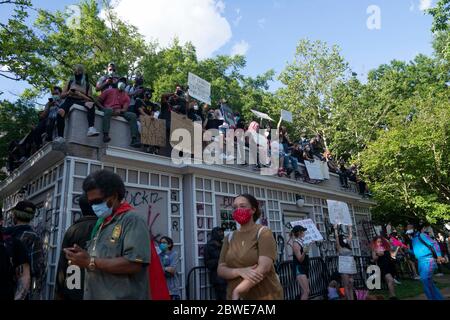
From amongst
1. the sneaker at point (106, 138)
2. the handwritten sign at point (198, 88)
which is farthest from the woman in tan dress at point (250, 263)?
the handwritten sign at point (198, 88)

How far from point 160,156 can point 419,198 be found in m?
13.6

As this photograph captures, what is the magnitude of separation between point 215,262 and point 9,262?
202 inches

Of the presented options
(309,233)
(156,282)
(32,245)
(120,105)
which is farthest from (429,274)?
(120,105)

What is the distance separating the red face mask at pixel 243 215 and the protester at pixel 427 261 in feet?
17.7

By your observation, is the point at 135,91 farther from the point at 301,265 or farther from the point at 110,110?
the point at 301,265

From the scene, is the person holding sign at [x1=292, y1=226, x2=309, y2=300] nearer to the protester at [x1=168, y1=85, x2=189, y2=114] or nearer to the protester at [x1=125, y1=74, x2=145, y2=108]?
the protester at [x1=168, y1=85, x2=189, y2=114]

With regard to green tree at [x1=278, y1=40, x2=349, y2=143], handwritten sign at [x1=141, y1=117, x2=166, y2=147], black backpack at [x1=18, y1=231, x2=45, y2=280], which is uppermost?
green tree at [x1=278, y1=40, x2=349, y2=143]

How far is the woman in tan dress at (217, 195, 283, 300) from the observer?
310 cm

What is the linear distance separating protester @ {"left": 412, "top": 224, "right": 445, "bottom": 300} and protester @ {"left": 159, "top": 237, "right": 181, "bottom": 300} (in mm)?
5216

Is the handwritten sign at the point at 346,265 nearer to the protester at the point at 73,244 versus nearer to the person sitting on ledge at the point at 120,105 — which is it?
the person sitting on ledge at the point at 120,105

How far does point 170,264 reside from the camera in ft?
25.3

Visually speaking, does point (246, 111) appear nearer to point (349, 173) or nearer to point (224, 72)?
point (224, 72)

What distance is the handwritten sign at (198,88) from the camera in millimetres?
9688

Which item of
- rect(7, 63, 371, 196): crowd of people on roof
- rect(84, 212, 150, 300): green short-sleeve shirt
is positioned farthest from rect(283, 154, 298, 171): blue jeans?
rect(84, 212, 150, 300): green short-sleeve shirt
